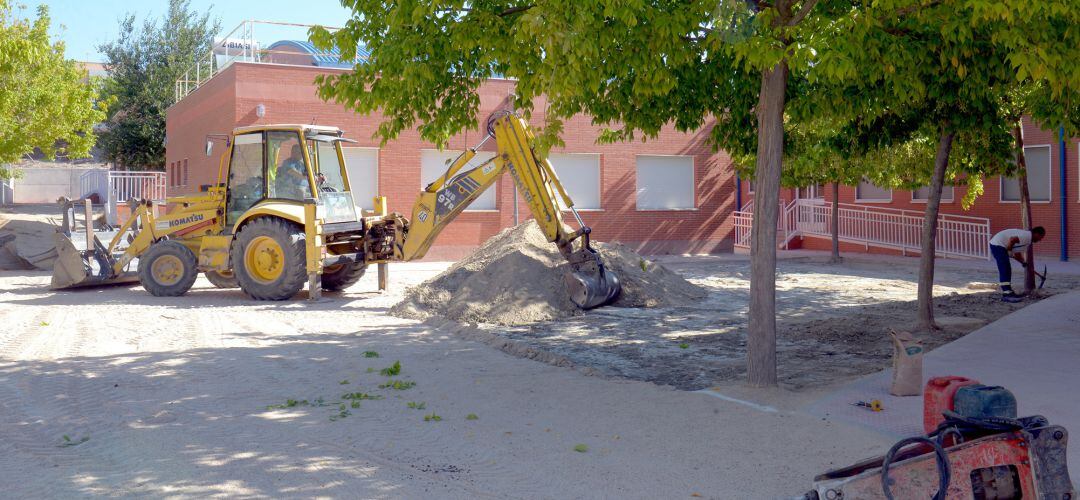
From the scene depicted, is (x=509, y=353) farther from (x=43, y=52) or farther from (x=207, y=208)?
(x=43, y=52)

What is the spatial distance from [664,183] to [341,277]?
14.4m

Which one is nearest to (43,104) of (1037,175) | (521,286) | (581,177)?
(581,177)

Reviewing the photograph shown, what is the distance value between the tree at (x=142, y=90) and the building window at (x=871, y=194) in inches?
1033

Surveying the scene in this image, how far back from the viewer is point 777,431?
20.7 feet

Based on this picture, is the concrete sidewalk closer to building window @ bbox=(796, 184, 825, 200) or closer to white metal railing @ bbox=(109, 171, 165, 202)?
building window @ bbox=(796, 184, 825, 200)

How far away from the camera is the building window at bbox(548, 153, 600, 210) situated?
26484 millimetres

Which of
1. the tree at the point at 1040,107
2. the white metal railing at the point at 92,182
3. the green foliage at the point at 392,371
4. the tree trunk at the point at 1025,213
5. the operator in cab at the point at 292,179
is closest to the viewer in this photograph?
the tree at the point at 1040,107

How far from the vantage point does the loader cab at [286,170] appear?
47.9ft

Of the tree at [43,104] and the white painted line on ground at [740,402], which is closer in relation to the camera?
the white painted line on ground at [740,402]

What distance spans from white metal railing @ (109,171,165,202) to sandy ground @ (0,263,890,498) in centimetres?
1740

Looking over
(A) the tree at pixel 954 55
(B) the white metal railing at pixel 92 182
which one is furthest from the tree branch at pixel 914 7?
(B) the white metal railing at pixel 92 182

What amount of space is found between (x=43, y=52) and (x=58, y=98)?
14.0 feet

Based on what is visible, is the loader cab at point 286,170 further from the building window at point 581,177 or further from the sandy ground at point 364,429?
the building window at point 581,177

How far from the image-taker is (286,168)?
14.9m
